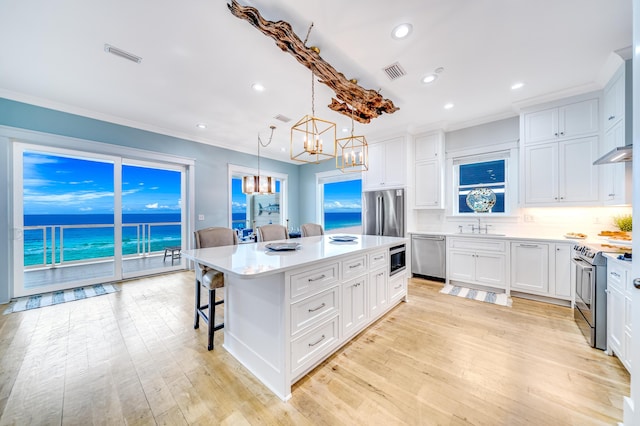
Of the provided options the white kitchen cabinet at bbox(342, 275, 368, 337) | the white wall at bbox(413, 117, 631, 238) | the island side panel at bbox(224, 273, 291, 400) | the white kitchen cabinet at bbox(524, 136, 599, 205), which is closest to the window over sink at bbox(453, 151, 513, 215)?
the white wall at bbox(413, 117, 631, 238)

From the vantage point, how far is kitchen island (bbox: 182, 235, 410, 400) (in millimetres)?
1513

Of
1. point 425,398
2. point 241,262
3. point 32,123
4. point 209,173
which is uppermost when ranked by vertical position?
point 32,123

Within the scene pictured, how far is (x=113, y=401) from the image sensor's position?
150 centimetres

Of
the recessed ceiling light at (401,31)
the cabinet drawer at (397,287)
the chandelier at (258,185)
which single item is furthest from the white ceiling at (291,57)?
the cabinet drawer at (397,287)

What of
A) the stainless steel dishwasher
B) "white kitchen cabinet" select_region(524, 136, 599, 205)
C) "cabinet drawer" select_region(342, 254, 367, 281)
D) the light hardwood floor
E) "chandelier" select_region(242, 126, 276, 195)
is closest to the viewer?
the light hardwood floor

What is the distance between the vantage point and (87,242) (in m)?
5.36

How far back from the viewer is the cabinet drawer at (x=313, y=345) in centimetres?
159

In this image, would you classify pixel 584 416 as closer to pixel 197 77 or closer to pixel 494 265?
pixel 494 265

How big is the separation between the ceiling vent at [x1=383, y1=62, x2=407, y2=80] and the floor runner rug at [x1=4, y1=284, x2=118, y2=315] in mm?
5016

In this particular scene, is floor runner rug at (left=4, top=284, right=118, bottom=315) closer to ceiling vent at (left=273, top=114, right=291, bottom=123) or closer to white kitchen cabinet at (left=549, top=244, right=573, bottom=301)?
ceiling vent at (left=273, top=114, right=291, bottom=123)

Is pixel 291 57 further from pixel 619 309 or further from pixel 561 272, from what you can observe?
pixel 561 272

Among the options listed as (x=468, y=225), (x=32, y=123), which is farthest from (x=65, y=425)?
(x=468, y=225)

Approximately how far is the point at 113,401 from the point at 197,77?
10.2ft

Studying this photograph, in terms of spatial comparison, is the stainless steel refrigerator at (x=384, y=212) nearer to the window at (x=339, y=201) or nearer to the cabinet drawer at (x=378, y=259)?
the window at (x=339, y=201)
